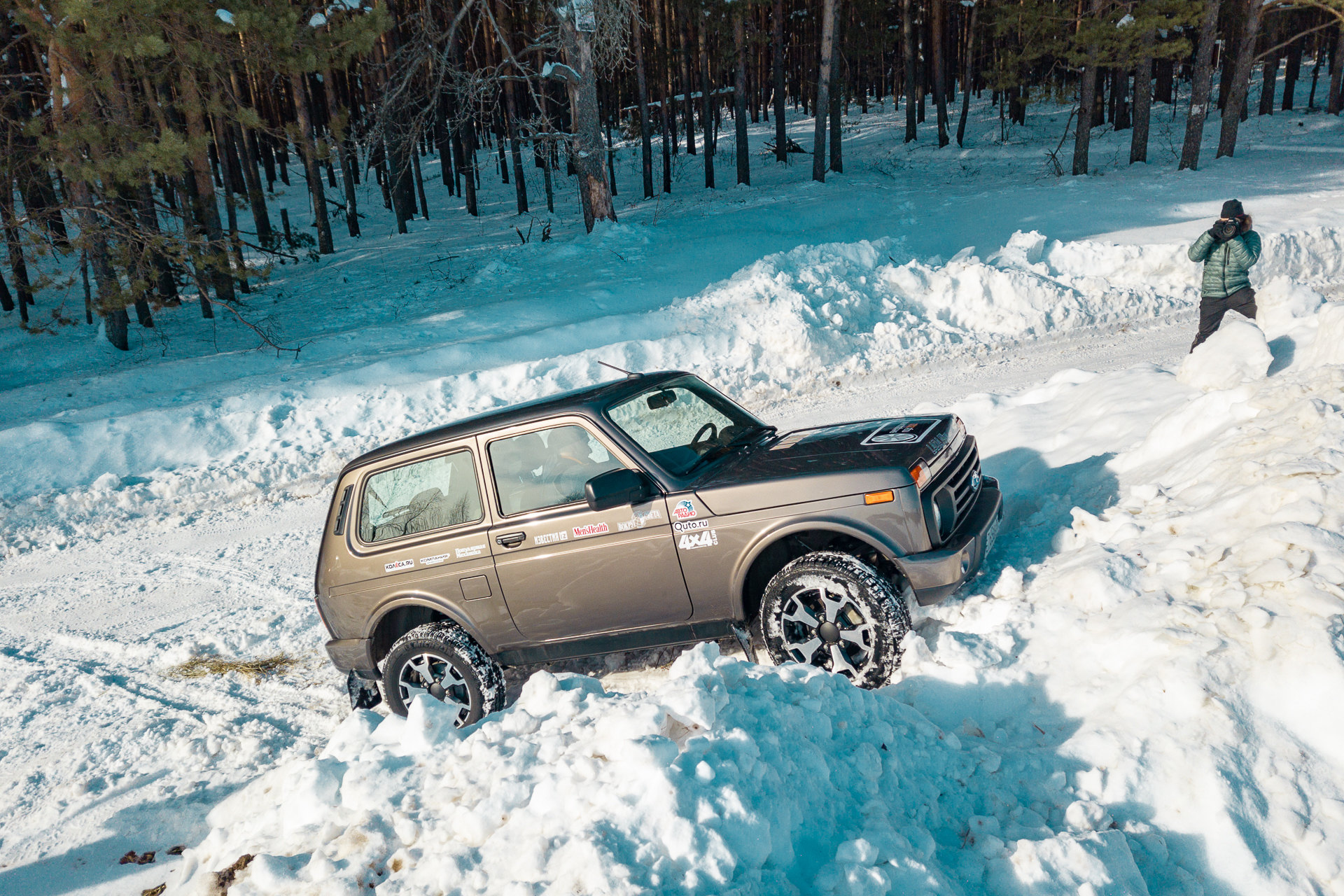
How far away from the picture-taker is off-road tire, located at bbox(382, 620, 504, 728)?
495 centimetres

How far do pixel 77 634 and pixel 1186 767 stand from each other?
7.91 meters

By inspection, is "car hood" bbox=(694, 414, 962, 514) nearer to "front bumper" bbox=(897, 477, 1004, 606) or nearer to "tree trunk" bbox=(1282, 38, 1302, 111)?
"front bumper" bbox=(897, 477, 1004, 606)

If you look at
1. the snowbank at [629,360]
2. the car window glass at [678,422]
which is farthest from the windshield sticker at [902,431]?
the snowbank at [629,360]

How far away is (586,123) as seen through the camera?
19.0 meters

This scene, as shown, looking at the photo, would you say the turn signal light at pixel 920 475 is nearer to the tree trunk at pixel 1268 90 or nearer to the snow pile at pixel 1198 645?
the snow pile at pixel 1198 645

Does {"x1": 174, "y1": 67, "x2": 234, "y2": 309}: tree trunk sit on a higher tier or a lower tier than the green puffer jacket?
higher

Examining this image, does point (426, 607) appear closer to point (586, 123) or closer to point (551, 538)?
point (551, 538)

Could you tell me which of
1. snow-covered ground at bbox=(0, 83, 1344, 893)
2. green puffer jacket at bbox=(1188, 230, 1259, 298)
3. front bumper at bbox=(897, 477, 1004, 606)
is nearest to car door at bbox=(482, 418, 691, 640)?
snow-covered ground at bbox=(0, 83, 1344, 893)

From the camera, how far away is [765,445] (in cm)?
507

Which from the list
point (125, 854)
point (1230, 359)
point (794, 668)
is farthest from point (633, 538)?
point (1230, 359)

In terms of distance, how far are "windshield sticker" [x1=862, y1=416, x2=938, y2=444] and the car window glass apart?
921mm

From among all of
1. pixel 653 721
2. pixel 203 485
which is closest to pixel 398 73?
pixel 203 485

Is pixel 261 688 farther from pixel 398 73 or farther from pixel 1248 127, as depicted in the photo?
pixel 1248 127

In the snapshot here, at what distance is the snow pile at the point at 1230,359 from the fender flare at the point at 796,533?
3771mm
